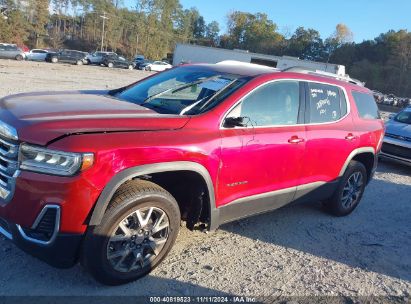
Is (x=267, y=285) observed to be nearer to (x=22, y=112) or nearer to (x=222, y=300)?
(x=222, y=300)

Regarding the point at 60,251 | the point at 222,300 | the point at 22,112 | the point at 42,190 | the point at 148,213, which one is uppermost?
the point at 22,112

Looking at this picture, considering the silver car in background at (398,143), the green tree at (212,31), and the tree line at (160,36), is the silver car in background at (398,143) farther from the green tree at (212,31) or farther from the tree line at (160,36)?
the green tree at (212,31)

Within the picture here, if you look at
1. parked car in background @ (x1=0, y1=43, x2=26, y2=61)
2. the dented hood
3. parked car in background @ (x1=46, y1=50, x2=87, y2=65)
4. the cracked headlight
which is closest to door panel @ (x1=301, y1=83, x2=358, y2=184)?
the dented hood

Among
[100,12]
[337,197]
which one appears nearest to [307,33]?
[100,12]

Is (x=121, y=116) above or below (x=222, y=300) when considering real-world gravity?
above

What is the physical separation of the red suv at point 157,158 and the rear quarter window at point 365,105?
1.43ft

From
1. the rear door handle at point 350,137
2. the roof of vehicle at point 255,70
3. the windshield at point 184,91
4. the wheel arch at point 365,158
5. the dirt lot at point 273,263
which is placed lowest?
the dirt lot at point 273,263

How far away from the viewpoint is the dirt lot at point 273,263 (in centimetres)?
342

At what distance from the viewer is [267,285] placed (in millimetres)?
3697

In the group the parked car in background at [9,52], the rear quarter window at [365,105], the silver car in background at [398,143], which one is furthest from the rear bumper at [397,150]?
the parked car in background at [9,52]

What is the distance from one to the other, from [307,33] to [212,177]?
124591 mm

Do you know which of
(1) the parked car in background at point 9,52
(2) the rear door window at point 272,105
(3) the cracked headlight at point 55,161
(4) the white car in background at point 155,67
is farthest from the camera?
(4) the white car in background at point 155,67

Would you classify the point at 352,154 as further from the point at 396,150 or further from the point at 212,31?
the point at 212,31

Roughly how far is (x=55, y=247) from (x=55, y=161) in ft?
2.07
